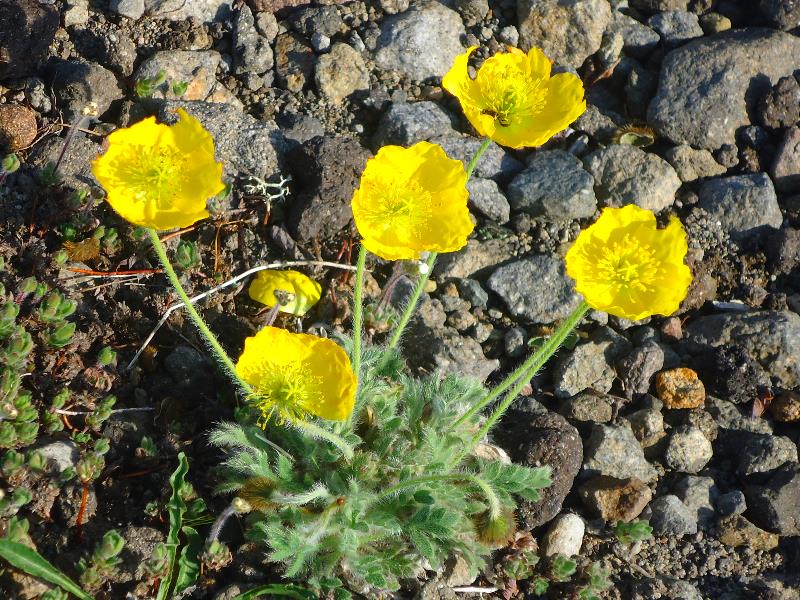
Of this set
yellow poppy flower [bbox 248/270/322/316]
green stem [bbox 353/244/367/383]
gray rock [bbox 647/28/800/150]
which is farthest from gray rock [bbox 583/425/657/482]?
gray rock [bbox 647/28/800/150]

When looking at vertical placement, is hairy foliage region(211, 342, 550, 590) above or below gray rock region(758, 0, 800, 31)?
below

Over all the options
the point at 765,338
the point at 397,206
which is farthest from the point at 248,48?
the point at 765,338

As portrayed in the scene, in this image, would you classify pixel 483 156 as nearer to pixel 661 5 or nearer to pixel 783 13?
pixel 661 5

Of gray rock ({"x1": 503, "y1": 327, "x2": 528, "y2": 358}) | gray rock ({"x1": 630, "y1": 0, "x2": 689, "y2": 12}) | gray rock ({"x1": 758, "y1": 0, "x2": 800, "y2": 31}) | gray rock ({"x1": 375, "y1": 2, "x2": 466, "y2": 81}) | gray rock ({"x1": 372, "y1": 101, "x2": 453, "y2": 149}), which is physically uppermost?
gray rock ({"x1": 758, "y1": 0, "x2": 800, "y2": 31})

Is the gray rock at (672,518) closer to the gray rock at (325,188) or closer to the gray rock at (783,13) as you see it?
the gray rock at (325,188)

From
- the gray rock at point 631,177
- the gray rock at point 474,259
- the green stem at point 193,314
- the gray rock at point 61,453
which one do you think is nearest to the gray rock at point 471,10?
the gray rock at point 631,177

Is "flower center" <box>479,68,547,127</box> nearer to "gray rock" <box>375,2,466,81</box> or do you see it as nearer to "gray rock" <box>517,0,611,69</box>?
"gray rock" <box>375,2,466,81</box>

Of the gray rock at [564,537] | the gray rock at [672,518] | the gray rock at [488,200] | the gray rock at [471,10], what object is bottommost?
the gray rock at [564,537]
